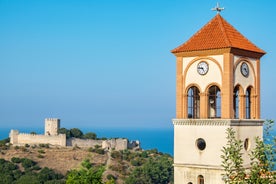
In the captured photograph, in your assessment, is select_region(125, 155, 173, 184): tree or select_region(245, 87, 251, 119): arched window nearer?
select_region(245, 87, 251, 119): arched window

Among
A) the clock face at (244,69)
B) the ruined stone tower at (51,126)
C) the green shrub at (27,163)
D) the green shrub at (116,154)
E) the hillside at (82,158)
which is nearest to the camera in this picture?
the clock face at (244,69)

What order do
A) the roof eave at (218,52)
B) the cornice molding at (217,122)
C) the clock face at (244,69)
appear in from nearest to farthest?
the cornice molding at (217,122) → the roof eave at (218,52) → the clock face at (244,69)

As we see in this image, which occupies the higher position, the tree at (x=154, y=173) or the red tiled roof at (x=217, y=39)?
the red tiled roof at (x=217, y=39)

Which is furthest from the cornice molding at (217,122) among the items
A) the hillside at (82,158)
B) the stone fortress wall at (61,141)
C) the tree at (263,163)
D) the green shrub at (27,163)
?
the stone fortress wall at (61,141)

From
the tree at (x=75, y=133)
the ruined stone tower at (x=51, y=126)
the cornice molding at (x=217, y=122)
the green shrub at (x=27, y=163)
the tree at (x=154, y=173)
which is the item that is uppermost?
the ruined stone tower at (x=51, y=126)

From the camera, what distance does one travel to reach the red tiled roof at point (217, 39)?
85.9 ft

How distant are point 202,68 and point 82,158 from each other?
56.2 metres

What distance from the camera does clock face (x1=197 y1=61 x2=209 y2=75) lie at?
2644 cm

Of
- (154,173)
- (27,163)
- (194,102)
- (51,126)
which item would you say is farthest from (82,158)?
(194,102)

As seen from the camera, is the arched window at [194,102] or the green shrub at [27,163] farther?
the green shrub at [27,163]

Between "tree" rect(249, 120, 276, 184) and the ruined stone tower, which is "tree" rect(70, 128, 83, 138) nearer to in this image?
the ruined stone tower

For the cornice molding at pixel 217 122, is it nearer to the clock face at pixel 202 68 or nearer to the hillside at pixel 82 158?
the clock face at pixel 202 68

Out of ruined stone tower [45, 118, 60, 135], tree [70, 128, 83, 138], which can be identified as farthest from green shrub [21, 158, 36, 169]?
tree [70, 128, 83, 138]

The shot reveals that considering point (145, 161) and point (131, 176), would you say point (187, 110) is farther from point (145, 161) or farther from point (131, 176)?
point (145, 161)
